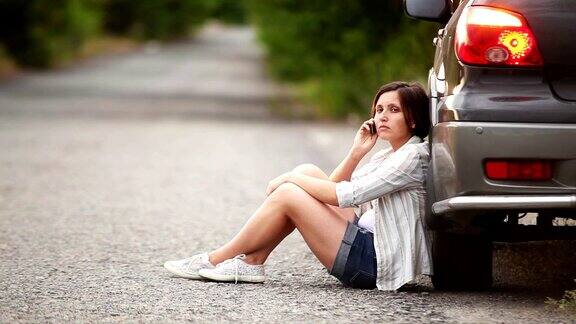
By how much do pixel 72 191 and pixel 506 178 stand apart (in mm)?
6268

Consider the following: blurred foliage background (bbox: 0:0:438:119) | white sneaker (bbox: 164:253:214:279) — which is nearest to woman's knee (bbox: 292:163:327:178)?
white sneaker (bbox: 164:253:214:279)

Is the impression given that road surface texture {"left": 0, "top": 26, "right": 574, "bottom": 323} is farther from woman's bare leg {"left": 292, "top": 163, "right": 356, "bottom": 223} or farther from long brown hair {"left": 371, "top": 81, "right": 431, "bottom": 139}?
long brown hair {"left": 371, "top": 81, "right": 431, "bottom": 139}

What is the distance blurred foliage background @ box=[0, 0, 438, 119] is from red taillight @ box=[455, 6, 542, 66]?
11.7 metres

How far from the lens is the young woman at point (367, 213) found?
5398 mm

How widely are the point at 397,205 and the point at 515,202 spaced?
83 cm

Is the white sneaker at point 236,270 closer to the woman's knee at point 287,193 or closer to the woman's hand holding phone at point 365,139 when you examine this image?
the woman's knee at point 287,193

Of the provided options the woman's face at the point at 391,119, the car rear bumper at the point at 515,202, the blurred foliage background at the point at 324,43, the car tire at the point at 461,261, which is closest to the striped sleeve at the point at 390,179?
the woman's face at the point at 391,119

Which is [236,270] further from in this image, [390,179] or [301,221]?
[390,179]

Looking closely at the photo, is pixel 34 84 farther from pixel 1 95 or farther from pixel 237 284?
pixel 237 284

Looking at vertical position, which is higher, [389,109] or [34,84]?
[389,109]

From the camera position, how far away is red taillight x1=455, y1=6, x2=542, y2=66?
485 centimetres

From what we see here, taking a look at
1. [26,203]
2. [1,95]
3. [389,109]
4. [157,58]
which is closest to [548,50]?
[389,109]

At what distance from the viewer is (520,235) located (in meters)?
5.12

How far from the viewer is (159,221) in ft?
28.1
